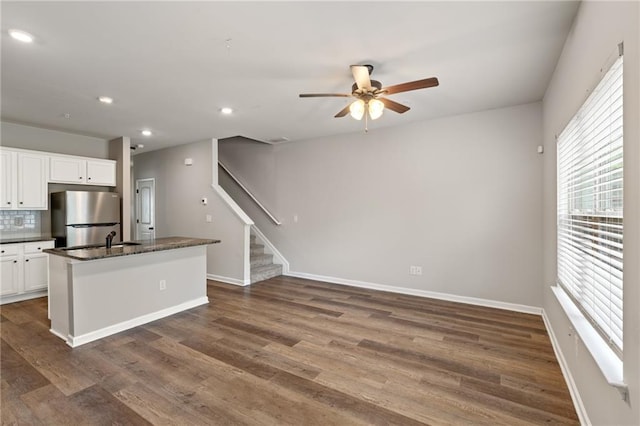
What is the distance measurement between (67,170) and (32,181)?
476 mm

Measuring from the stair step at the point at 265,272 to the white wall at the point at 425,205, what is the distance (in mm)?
314

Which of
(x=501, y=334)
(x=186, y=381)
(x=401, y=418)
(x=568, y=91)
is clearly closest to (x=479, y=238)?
(x=501, y=334)

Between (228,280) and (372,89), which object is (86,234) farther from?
(372,89)

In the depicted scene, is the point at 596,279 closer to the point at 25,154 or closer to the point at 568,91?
the point at 568,91

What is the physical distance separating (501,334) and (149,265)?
3.99 metres

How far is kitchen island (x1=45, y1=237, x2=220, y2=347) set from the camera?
3043 millimetres

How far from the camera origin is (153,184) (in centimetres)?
665

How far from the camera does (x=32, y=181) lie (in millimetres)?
4492

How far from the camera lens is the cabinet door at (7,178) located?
4.20 metres

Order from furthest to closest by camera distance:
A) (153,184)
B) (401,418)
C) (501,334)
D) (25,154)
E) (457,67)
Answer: (153,184), (25,154), (501,334), (457,67), (401,418)

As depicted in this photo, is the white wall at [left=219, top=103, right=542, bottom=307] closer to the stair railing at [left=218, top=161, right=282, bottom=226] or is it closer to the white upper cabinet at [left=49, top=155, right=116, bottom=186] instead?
the stair railing at [left=218, top=161, right=282, bottom=226]

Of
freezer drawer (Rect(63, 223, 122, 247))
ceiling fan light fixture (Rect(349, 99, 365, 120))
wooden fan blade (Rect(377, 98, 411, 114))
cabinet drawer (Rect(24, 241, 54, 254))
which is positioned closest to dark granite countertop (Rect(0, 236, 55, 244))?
cabinet drawer (Rect(24, 241, 54, 254))

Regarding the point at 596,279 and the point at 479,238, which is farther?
the point at 479,238

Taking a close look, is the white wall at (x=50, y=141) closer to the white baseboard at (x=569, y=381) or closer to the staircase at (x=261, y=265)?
the staircase at (x=261, y=265)
